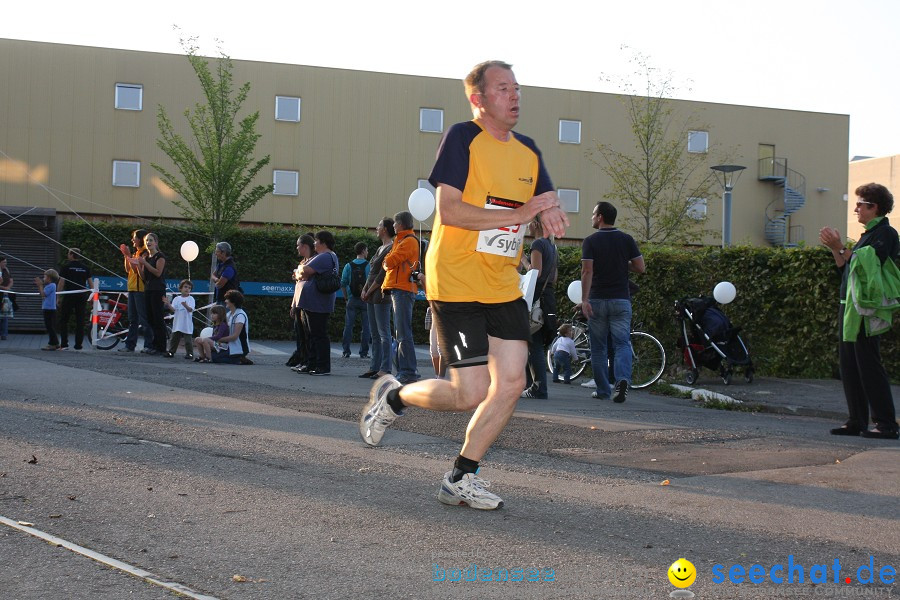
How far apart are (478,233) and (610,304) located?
6171 mm

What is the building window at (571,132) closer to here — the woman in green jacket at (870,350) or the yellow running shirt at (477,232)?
the woman in green jacket at (870,350)

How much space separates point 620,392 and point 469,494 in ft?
19.8

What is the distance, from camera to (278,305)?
24.2m

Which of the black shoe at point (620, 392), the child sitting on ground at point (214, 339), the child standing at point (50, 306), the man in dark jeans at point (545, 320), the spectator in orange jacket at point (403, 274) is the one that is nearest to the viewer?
the black shoe at point (620, 392)

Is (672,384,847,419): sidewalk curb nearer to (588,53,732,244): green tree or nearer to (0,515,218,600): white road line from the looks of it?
(0,515,218,600): white road line

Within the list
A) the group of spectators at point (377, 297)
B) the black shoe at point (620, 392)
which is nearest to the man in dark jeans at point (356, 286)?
the group of spectators at point (377, 297)

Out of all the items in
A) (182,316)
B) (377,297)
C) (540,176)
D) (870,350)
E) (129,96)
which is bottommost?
(182,316)

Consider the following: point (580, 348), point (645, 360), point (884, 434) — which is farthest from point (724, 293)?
point (884, 434)

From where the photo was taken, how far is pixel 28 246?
25531 mm

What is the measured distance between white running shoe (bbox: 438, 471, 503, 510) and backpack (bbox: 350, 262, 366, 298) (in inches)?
428

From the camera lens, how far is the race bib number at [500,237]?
4.81 m

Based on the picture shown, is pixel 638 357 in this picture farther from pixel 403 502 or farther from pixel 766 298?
pixel 403 502

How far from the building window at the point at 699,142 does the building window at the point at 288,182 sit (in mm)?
16207

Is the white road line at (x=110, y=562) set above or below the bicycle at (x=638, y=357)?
below
